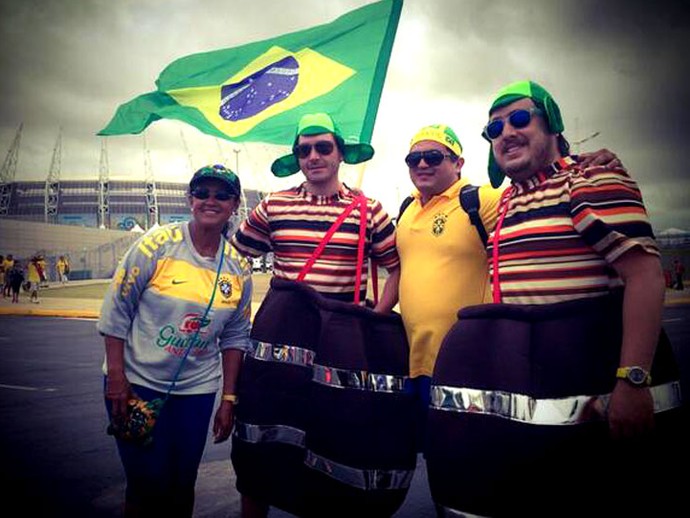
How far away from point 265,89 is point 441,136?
8.06 ft

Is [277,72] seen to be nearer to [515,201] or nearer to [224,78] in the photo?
[224,78]

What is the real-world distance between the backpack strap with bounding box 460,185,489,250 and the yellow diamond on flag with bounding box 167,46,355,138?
7.47ft

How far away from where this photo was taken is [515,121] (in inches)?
81.0

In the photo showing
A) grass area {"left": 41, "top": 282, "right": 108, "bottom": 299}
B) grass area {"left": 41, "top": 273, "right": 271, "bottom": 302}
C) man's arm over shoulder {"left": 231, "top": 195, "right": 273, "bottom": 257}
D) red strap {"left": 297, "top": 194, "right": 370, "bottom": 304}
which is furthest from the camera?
grass area {"left": 41, "top": 282, "right": 108, "bottom": 299}

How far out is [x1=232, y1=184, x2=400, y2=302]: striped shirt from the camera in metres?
2.65

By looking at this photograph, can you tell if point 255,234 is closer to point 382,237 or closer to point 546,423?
point 382,237

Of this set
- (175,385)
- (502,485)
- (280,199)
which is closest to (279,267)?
(280,199)

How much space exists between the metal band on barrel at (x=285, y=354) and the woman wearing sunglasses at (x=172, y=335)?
0.22 meters

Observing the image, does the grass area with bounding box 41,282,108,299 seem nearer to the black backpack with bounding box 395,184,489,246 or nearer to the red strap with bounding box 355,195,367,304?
the red strap with bounding box 355,195,367,304

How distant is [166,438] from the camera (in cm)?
253

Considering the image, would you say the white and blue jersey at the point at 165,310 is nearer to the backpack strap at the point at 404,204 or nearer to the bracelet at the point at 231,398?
the bracelet at the point at 231,398

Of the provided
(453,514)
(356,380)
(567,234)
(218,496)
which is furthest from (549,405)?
(218,496)

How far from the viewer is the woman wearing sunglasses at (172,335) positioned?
8.09ft

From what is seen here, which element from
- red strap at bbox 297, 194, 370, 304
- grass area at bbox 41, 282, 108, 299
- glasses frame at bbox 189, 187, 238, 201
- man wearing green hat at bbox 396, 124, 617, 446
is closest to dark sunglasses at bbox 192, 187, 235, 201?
glasses frame at bbox 189, 187, 238, 201
